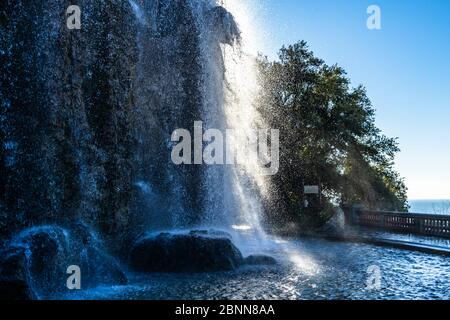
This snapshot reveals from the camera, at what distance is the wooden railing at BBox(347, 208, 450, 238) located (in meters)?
19.1

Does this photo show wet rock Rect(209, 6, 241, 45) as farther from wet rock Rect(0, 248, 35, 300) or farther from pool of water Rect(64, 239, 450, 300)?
wet rock Rect(0, 248, 35, 300)

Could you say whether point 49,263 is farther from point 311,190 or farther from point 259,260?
point 311,190

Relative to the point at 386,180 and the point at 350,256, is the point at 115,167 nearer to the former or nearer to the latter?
the point at 350,256

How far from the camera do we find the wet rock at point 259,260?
1335 cm

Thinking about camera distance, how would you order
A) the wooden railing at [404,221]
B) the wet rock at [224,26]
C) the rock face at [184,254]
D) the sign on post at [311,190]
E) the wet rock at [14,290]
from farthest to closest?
the sign on post at [311,190] < the wet rock at [224,26] < the wooden railing at [404,221] < the rock face at [184,254] < the wet rock at [14,290]

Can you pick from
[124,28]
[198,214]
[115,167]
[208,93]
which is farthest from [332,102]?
[115,167]

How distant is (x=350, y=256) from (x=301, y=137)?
15875mm

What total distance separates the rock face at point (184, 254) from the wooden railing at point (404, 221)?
37.8ft

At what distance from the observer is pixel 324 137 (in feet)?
93.4

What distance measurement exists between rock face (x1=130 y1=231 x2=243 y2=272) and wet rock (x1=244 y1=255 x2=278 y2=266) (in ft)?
1.22

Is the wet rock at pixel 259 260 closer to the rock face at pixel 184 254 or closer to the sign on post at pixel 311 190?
the rock face at pixel 184 254

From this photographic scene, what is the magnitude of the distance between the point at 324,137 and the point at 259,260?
16.9 metres

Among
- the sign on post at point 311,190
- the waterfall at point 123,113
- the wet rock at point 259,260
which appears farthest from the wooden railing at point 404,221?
the wet rock at point 259,260

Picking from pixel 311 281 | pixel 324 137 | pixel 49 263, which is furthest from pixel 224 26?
pixel 49 263
